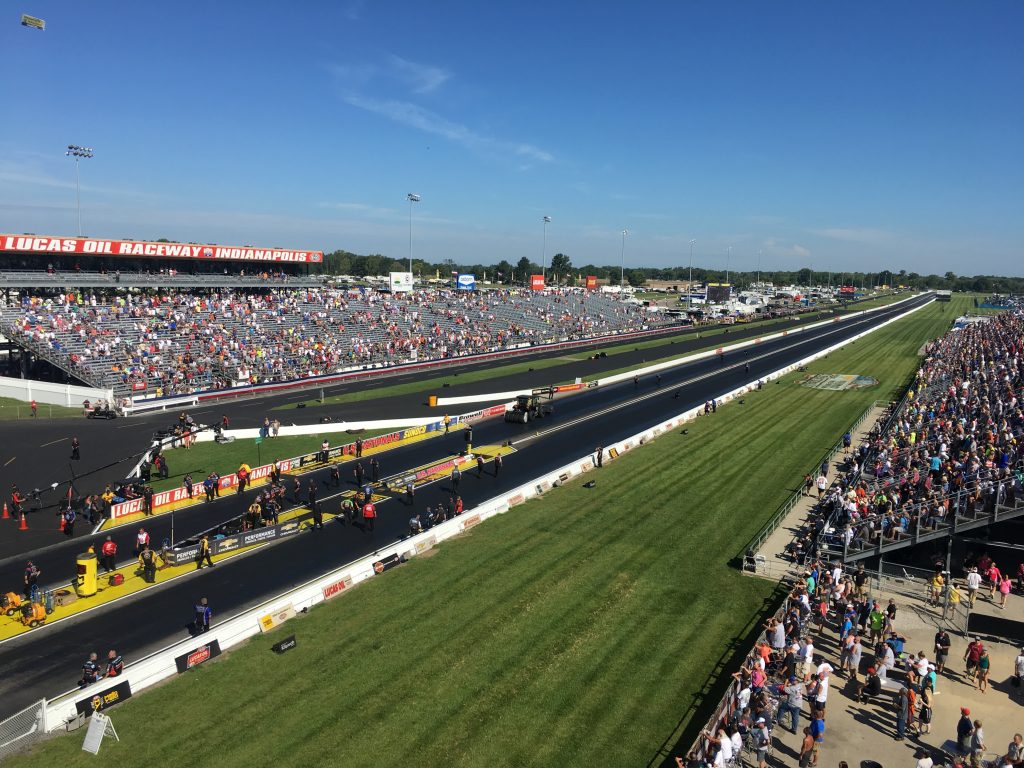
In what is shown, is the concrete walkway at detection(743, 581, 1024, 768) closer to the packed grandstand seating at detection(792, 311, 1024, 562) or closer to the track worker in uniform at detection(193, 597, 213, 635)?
the packed grandstand seating at detection(792, 311, 1024, 562)

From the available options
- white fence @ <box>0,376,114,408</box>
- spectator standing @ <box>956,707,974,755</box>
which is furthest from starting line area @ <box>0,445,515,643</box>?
A: white fence @ <box>0,376,114,408</box>

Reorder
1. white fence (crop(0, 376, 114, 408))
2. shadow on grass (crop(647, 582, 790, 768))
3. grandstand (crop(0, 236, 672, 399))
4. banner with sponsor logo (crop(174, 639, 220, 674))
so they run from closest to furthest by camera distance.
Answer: shadow on grass (crop(647, 582, 790, 768)) → banner with sponsor logo (crop(174, 639, 220, 674)) → white fence (crop(0, 376, 114, 408)) → grandstand (crop(0, 236, 672, 399))

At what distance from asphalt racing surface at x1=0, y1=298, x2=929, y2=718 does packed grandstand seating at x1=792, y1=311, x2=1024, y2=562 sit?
1346cm

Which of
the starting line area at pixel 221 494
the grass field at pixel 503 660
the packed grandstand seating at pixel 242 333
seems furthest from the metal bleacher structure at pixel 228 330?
the grass field at pixel 503 660

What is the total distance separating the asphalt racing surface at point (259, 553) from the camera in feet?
55.6

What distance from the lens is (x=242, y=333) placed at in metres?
61.2

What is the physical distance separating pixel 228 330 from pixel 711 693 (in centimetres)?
5525

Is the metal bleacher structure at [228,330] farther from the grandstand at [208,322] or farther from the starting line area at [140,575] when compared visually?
the starting line area at [140,575]

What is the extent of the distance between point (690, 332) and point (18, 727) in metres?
106

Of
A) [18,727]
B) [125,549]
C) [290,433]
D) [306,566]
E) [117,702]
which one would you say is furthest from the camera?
[290,433]

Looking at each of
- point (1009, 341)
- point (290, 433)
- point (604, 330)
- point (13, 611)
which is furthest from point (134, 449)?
point (604, 330)

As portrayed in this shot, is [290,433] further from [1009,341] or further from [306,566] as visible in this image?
[1009,341]

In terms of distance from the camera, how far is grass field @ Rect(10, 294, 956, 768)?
45.3 ft

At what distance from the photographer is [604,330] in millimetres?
107188
